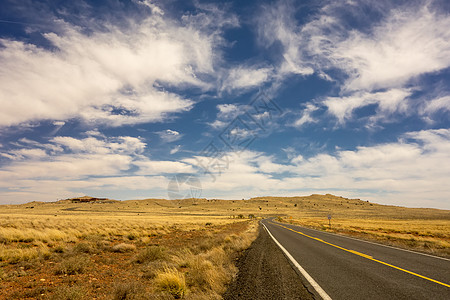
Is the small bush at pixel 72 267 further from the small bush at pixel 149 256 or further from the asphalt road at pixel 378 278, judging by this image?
the asphalt road at pixel 378 278

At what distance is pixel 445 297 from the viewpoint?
488 cm

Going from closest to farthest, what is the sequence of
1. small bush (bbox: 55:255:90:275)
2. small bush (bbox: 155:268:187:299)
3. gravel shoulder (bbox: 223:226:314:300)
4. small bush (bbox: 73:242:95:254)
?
1. gravel shoulder (bbox: 223:226:314:300)
2. small bush (bbox: 155:268:187:299)
3. small bush (bbox: 55:255:90:275)
4. small bush (bbox: 73:242:95:254)

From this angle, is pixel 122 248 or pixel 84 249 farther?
pixel 122 248

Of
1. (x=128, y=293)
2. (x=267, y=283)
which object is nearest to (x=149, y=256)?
(x=128, y=293)

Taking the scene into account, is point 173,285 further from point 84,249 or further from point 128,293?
point 84,249

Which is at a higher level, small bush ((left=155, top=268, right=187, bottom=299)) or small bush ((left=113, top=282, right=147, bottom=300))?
small bush ((left=155, top=268, right=187, bottom=299))

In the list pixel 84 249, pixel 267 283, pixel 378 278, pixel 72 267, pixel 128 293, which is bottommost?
pixel 84 249

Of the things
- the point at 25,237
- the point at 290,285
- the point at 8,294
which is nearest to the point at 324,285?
the point at 290,285

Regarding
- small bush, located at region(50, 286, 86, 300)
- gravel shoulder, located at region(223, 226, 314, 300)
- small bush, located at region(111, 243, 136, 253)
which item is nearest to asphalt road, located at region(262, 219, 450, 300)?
gravel shoulder, located at region(223, 226, 314, 300)

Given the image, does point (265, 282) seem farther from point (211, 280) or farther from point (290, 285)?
point (211, 280)

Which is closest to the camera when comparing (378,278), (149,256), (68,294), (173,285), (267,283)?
(68,294)

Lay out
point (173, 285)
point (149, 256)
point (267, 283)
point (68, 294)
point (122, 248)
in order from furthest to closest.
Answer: point (122, 248), point (149, 256), point (267, 283), point (173, 285), point (68, 294)

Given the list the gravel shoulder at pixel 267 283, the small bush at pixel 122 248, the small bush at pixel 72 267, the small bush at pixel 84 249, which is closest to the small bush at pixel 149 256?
the small bush at pixel 72 267

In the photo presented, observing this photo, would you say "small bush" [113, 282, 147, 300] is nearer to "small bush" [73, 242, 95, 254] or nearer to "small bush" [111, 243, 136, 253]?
"small bush" [73, 242, 95, 254]
